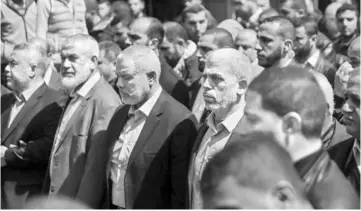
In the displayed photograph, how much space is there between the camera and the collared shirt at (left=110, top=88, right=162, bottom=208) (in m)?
7.09

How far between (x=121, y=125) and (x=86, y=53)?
91cm

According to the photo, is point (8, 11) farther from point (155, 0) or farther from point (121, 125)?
point (155, 0)

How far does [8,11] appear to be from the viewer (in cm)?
1056

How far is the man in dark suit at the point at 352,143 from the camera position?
576cm

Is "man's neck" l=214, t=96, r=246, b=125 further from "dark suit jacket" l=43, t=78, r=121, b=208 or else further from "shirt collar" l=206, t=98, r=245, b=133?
"dark suit jacket" l=43, t=78, r=121, b=208

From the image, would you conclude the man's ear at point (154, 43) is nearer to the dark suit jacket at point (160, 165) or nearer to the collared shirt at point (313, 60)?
the collared shirt at point (313, 60)

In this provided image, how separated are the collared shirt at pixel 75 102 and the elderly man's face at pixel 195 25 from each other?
4.35m

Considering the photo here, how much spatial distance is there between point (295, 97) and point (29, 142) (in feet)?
13.2

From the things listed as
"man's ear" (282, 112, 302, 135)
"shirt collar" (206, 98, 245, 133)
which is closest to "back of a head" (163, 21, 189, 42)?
"shirt collar" (206, 98, 245, 133)

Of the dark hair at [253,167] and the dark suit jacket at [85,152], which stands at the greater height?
the dark hair at [253,167]

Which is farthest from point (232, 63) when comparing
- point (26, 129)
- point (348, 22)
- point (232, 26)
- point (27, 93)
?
point (232, 26)

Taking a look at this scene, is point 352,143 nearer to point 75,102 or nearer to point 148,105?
point 148,105

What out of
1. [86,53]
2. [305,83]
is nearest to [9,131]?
[86,53]

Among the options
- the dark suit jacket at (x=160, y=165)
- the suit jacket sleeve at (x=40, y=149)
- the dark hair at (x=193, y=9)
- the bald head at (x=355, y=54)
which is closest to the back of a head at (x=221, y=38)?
the bald head at (x=355, y=54)
